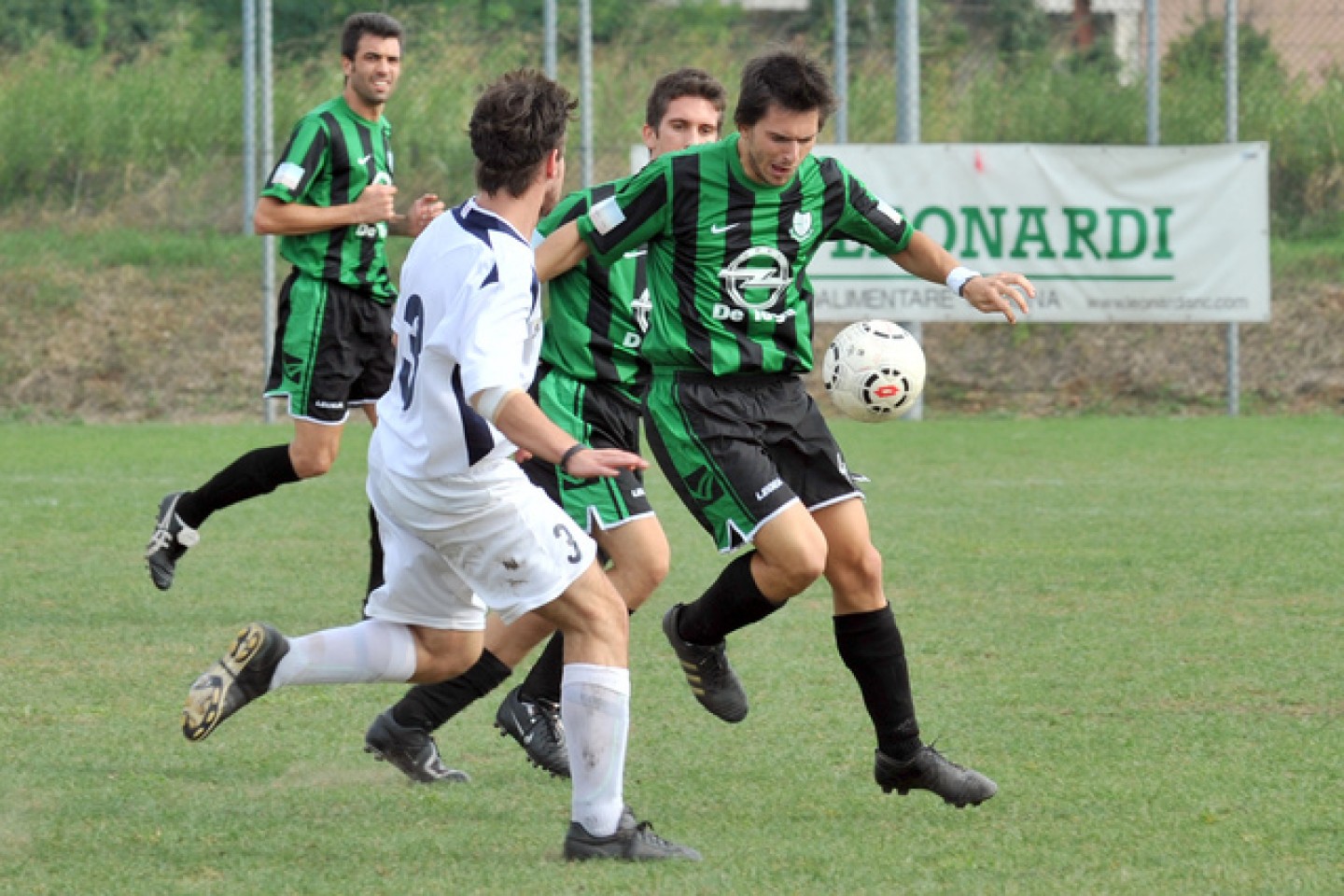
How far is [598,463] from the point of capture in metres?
3.65

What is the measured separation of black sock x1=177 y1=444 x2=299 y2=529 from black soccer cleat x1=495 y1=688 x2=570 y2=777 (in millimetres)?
2288

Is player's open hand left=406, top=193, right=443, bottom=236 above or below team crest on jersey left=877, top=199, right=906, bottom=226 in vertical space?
above

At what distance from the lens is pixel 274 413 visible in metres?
13.3

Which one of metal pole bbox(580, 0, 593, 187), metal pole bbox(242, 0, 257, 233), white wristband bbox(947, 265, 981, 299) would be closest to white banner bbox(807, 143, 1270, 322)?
metal pole bbox(580, 0, 593, 187)

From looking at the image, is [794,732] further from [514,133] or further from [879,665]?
[514,133]

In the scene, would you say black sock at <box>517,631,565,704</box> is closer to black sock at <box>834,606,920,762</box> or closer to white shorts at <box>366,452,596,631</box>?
black sock at <box>834,606,920,762</box>

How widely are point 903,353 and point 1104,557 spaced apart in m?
3.19

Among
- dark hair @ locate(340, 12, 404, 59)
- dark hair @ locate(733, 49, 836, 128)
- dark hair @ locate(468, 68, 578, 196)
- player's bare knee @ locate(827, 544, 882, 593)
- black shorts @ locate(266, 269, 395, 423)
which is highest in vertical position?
dark hair @ locate(340, 12, 404, 59)

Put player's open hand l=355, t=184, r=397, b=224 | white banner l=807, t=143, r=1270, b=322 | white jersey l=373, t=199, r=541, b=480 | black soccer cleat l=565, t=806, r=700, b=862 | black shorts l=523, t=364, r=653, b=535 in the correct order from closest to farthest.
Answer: white jersey l=373, t=199, r=541, b=480 → black soccer cleat l=565, t=806, r=700, b=862 → black shorts l=523, t=364, r=653, b=535 → player's open hand l=355, t=184, r=397, b=224 → white banner l=807, t=143, r=1270, b=322

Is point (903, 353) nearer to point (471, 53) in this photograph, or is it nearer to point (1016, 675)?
point (1016, 675)

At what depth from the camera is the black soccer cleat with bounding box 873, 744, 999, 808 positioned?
4.38 m

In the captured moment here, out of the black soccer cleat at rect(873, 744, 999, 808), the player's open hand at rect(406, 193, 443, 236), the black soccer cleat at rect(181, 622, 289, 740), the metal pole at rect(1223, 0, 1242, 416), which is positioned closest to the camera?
the black soccer cleat at rect(181, 622, 289, 740)

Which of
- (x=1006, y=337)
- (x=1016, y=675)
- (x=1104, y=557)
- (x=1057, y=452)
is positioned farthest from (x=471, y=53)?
(x=1016, y=675)

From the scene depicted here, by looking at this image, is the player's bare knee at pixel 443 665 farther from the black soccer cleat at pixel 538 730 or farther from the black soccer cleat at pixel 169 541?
the black soccer cleat at pixel 169 541
